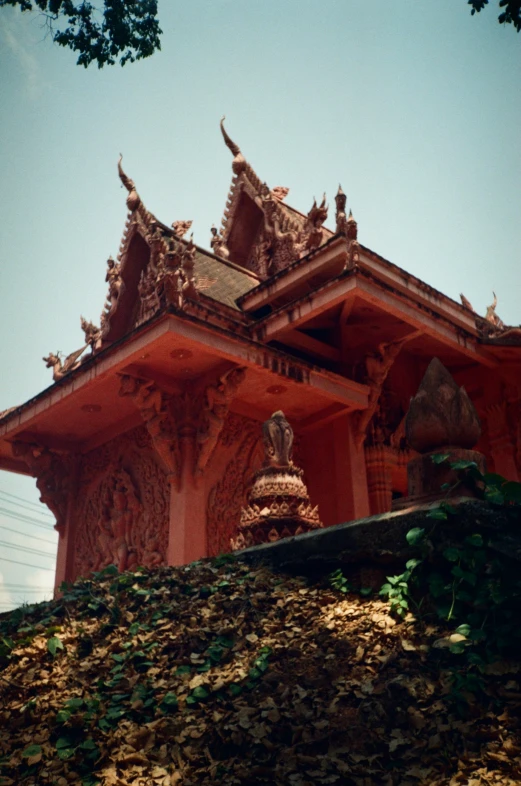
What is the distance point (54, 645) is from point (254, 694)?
4.85 feet

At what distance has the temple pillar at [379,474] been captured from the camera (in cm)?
1077

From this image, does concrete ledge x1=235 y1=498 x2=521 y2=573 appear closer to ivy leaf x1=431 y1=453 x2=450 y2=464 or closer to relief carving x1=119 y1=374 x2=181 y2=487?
ivy leaf x1=431 y1=453 x2=450 y2=464

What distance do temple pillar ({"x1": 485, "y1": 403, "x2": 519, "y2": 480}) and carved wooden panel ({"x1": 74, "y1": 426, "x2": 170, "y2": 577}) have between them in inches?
207

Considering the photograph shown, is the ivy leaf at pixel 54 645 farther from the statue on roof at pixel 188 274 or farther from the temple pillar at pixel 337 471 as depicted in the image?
the temple pillar at pixel 337 471

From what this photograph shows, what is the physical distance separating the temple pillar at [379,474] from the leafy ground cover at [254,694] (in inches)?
229

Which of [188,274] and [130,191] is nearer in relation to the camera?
[188,274]

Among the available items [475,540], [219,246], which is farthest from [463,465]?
[219,246]

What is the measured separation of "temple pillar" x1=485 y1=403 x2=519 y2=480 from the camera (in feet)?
37.8

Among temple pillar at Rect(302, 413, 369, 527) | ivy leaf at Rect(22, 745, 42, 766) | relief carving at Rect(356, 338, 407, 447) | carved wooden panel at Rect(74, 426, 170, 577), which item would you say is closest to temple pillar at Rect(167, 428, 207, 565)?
carved wooden panel at Rect(74, 426, 170, 577)

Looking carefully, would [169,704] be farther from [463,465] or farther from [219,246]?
[219,246]

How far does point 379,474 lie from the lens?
10883 millimetres

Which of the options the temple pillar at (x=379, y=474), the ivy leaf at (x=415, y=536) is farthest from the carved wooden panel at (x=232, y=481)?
the ivy leaf at (x=415, y=536)

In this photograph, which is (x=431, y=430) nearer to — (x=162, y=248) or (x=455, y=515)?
(x=455, y=515)

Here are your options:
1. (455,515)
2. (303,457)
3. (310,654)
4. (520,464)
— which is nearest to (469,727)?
(310,654)
